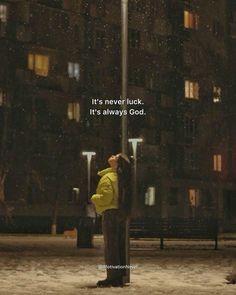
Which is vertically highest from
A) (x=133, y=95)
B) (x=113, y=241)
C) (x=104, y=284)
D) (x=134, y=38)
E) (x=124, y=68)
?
(x=134, y=38)

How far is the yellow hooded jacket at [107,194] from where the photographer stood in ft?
46.4

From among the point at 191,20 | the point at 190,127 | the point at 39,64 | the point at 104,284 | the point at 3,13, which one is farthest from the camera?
the point at 191,20

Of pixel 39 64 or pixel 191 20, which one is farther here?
pixel 191 20

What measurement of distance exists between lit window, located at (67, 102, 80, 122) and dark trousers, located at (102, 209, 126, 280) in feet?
168

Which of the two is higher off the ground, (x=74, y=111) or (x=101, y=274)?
(x=74, y=111)

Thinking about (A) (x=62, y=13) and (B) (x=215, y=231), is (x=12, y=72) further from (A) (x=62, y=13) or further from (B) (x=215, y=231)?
(B) (x=215, y=231)

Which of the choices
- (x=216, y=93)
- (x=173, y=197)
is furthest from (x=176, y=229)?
(x=216, y=93)

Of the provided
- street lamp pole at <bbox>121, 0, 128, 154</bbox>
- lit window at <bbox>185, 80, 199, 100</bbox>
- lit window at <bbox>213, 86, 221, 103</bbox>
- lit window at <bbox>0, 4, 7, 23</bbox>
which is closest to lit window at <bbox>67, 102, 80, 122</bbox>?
lit window at <bbox>0, 4, 7, 23</bbox>

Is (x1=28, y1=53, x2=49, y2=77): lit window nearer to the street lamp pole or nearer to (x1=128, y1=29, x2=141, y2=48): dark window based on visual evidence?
(x1=128, y1=29, x2=141, y2=48): dark window

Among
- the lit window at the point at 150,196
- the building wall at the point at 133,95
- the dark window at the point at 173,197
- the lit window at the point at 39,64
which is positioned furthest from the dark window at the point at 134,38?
the dark window at the point at 173,197

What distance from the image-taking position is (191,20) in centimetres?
7744

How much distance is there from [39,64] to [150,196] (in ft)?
51.9

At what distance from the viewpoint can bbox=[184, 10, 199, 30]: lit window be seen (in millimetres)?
76688

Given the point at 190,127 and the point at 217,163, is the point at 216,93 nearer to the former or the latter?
the point at 190,127
